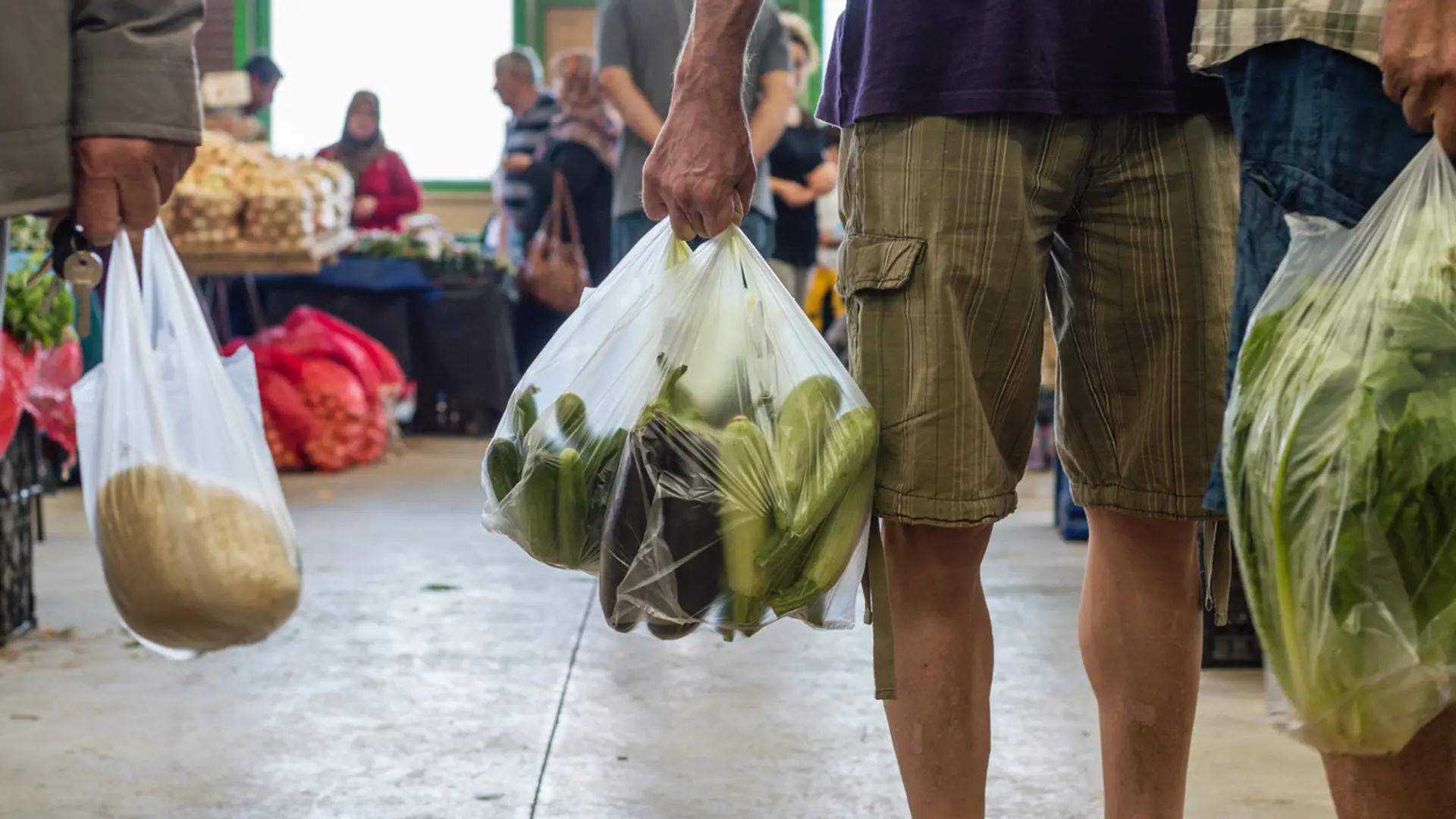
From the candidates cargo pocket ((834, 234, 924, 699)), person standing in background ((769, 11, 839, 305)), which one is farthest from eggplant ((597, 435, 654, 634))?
person standing in background ((769, 11, 839, 305))

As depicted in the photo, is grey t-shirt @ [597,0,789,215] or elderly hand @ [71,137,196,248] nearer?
elderly hand @ [71,137,196,248]

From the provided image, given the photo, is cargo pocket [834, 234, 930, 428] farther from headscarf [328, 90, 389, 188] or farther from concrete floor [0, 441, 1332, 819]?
headscarf [328, 90, 389, 188]

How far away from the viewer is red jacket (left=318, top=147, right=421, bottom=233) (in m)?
7.25

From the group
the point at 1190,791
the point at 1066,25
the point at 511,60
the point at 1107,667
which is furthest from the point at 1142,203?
the point at 511,60

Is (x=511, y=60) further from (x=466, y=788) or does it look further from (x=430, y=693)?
(x=466, y=788)

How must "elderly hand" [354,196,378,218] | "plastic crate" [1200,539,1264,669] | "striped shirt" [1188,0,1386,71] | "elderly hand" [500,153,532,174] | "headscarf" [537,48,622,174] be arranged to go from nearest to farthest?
"striped shirt" [1188,0,1386,71] < "plastic crate" [1200,539,1264,669] < "headscarf" [537,48,622,174] < "elderly hand" [500,153,532,174] < "elderly hand" [354,196,378,218]

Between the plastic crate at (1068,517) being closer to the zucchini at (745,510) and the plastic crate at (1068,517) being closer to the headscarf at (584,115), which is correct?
the headscarf at (584,115)

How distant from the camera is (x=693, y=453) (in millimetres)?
1335

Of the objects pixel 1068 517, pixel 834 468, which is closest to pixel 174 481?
pixel 834 468

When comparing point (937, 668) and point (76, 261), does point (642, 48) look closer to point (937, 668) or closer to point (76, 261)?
point (76, 261)

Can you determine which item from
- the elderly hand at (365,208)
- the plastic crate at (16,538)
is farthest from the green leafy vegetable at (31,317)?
the elderly hand at (365,208)

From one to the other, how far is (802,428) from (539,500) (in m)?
0.26

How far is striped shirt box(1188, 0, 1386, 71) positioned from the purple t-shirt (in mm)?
97

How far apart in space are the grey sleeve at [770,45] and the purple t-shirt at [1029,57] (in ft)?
8.49
